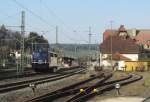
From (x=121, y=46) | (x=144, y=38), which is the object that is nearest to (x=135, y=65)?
(x=121, y=46)

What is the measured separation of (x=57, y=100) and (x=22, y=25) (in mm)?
34802

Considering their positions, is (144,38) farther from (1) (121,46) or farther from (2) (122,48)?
(2) (122,48)

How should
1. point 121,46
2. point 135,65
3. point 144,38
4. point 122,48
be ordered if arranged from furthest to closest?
point 144,38, point 121,46, point 122,48, point 135,65

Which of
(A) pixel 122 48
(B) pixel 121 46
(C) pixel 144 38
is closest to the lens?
(A) pixel 122 48

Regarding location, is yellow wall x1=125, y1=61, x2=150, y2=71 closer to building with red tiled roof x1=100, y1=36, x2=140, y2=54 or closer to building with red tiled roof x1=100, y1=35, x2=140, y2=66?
building with red tiled roof x1=100, y1=35, x2=140, y2=66

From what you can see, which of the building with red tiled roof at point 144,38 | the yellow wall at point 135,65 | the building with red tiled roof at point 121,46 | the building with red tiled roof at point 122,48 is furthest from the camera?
the building with red tiled roof at point 144,38

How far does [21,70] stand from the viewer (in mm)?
57156

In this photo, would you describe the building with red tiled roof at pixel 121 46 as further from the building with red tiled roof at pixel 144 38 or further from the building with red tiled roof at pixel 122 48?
the building with red tiled roof at pixel 144 38

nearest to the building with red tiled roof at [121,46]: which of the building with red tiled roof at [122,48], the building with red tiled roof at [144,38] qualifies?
the building with red tiled roof at [122,48]

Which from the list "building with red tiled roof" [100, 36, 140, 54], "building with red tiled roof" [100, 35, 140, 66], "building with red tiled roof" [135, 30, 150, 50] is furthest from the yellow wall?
"building with red tiled roof" [135, 30, 150, 50]

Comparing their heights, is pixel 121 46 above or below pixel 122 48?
above

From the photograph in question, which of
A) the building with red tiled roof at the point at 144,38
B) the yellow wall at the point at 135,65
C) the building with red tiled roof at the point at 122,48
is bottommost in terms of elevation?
the yellow wall at the point at 135,65

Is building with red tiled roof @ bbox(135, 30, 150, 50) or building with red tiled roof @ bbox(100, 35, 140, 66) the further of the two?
building with red tiled roof @ bbox(135, 30, 150, 50)

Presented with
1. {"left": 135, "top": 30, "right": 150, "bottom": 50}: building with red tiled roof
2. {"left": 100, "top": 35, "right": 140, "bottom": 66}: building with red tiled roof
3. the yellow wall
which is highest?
{"left": 135, "top": 30, "right": 150, "bottom": 50}: building with red tiled roof
